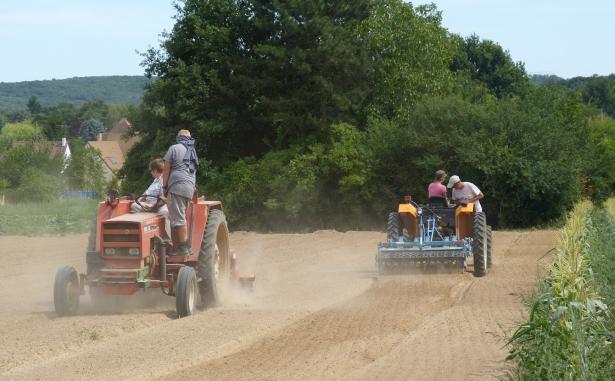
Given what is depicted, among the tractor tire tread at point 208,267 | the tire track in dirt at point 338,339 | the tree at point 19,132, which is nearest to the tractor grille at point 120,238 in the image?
the tractor tire tread at point 208,267

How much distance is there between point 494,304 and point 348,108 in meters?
20.8

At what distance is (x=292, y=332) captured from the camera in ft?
34.2

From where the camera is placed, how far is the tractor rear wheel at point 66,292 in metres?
11.5

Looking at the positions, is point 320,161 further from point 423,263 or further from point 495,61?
point 495,61

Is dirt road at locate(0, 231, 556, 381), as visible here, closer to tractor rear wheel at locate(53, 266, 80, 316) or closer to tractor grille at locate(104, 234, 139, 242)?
tractor rear wheel at locate(53, 266, 80, 316)

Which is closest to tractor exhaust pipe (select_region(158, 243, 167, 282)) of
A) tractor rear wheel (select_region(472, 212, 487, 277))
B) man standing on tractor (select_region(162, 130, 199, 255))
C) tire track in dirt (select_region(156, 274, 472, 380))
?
man standing on tractor (select_region(162, 130, 199, 255))

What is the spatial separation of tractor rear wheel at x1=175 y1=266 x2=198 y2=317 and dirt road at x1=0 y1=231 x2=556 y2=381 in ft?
0.73

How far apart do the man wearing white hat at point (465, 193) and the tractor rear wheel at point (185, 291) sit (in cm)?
718

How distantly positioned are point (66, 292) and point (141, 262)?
1.01 metres

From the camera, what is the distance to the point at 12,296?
1462 cm

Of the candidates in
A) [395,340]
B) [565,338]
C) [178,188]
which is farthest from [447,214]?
[565,338]

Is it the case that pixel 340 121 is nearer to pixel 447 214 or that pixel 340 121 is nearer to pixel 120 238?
pixel 447 214

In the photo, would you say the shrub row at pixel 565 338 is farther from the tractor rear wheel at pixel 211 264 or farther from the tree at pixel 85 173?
the tree at pixel 85 173

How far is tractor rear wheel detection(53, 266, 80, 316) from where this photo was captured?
1151 centimetres
